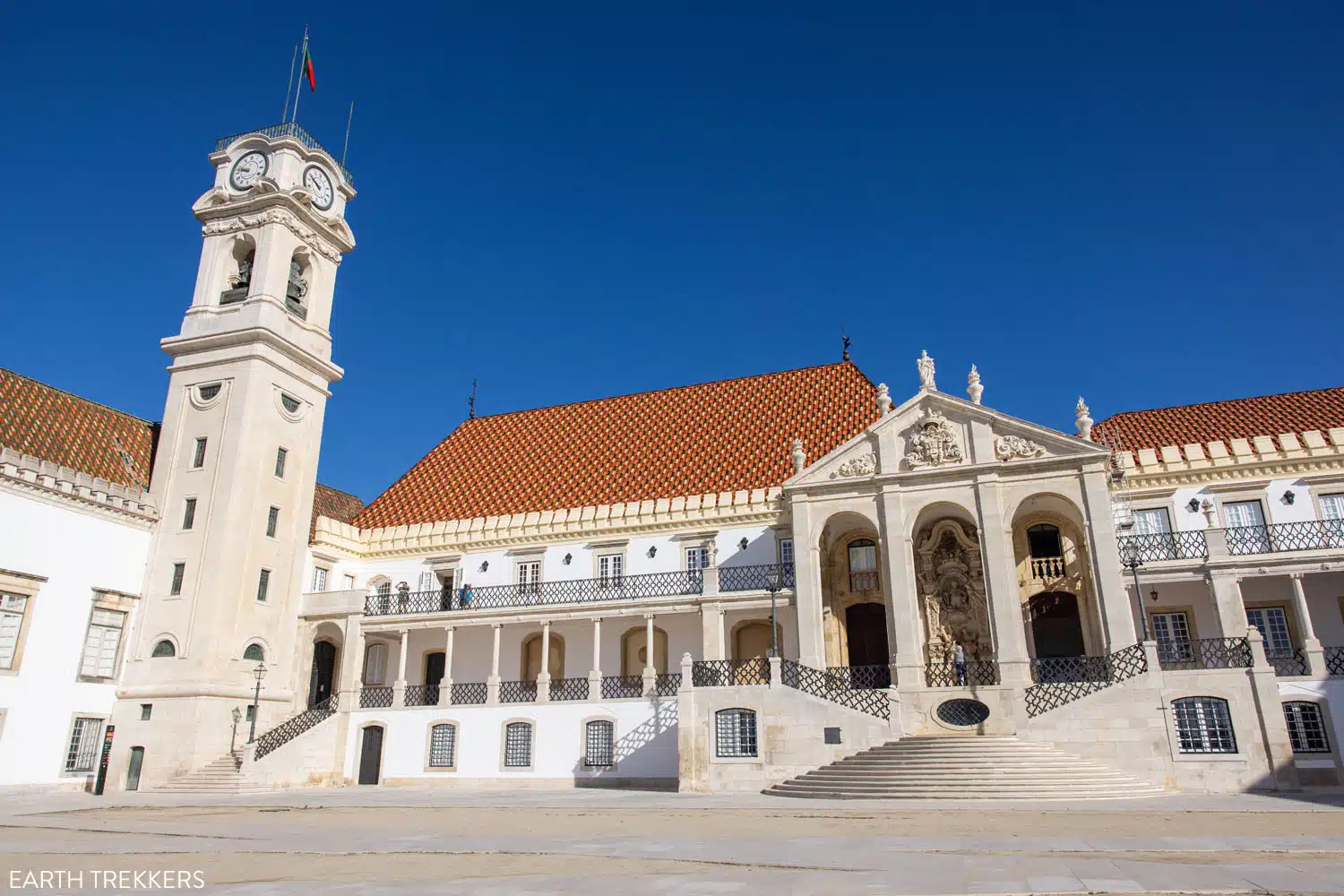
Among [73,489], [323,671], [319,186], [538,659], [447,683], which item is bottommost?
[447,683]

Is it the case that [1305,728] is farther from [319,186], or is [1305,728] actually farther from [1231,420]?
[319,186]

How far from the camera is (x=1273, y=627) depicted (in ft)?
69.7

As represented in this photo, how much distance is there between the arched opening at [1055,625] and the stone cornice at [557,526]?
23.7ft

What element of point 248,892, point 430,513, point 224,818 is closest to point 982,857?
point 248,892

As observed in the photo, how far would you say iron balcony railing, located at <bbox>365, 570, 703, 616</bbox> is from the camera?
25.3 meters

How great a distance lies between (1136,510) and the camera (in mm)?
23219

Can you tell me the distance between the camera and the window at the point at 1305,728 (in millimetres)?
17641

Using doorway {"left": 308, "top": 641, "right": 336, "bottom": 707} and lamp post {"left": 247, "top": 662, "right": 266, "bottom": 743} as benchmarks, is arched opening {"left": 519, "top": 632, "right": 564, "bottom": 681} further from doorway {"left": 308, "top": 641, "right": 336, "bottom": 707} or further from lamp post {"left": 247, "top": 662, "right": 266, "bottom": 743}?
lamp post {"left": 247, "top": 662, "right": 266, "bottom": 743}

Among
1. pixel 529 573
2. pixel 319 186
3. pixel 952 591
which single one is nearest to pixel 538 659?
pixel 529 573

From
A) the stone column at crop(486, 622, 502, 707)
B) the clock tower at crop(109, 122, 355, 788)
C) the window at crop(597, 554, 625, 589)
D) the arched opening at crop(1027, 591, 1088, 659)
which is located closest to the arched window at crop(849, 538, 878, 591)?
the arched opening at crop(1027, 591, 1088, 659)

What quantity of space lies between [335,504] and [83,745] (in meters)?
14.8

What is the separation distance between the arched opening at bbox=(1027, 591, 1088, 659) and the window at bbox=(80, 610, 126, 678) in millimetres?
23901

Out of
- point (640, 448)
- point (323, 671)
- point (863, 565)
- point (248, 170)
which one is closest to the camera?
point (863, 565)

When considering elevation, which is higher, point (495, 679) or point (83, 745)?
point (495, 679)
